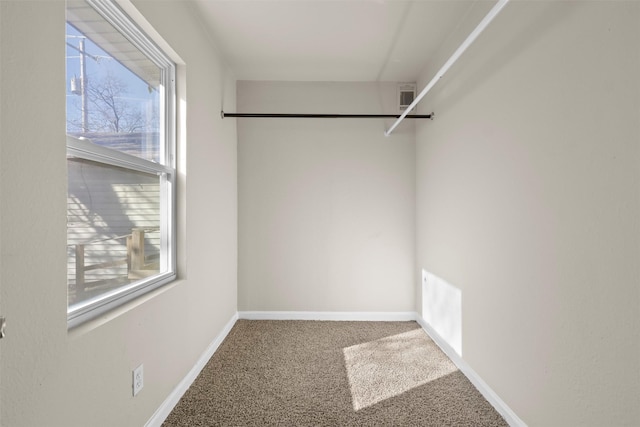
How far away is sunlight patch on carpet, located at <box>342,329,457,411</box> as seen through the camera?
7.38 feet

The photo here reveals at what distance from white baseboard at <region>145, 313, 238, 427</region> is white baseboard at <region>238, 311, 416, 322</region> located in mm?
605

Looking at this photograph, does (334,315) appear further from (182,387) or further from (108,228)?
(108,228)

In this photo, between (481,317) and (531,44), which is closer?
(531,44)

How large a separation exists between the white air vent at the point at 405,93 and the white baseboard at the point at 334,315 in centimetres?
221

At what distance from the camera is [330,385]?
7.61 feet

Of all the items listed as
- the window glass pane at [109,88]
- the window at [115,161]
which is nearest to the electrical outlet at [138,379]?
the window at [115,161]

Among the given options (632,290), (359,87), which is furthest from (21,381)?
(359,87)

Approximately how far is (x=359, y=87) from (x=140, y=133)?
2.48 meters

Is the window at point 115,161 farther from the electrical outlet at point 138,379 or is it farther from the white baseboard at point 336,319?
the white baseboard at point 336,319

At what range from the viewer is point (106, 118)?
5.16 feet

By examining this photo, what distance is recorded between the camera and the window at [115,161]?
138 centimetres

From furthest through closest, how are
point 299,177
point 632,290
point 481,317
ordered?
point 299,177 → point 481,317 → point 632,290

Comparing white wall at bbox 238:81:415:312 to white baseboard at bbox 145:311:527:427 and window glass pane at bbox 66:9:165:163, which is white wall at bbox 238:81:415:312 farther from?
window glass pane at bbox 66:9:165:163

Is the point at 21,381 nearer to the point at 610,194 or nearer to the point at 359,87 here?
the point at 610,194
